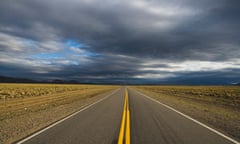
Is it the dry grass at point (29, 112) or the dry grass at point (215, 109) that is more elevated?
the dry grass at point (215, 109)

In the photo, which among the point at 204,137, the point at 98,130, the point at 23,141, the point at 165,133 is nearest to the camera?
the point at 23,141

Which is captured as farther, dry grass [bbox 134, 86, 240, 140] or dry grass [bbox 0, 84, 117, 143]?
dry grass [bbox 134, 86, 240, 140]

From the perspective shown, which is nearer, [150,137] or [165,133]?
[150,137]

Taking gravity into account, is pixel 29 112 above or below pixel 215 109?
below

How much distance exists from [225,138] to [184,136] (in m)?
1.27

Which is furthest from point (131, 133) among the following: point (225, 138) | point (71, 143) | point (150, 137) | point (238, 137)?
point (238, 137)

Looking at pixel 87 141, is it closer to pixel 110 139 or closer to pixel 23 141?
pixel 110 139

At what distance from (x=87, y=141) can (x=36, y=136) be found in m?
1.95

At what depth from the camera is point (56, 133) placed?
24.8 ft

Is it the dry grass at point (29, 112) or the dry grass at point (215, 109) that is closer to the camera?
the dry grass at point (29, 112)

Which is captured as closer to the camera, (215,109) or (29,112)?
(29,112)

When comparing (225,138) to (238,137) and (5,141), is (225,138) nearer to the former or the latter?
(238,137)

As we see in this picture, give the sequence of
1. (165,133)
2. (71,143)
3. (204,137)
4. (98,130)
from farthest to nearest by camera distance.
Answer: (98,130)
(165,133)
(204,137)
(71,143)

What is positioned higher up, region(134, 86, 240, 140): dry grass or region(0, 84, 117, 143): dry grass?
region(134, 86, 240, 140): dry grass
